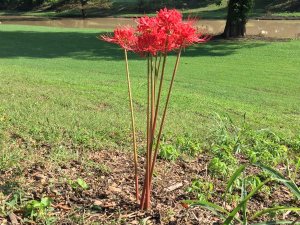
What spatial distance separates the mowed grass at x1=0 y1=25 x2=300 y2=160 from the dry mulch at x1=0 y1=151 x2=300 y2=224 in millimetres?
709

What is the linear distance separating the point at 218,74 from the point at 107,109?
7.49 meters

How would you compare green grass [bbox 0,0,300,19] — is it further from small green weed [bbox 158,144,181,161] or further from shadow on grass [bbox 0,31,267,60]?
small green weed [bbox 158,144,181,161]

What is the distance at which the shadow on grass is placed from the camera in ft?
59.8

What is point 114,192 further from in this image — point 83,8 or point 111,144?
point 83,8

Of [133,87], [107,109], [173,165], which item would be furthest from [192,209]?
[133,87]

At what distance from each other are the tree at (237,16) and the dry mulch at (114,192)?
734 inches

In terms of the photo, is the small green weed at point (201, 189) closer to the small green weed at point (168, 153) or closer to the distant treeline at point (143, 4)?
the small green weed at point (168, 153)

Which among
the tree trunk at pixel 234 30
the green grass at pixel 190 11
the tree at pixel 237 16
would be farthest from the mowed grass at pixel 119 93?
the green grass at pixel 190 11

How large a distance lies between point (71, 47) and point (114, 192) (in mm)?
17375

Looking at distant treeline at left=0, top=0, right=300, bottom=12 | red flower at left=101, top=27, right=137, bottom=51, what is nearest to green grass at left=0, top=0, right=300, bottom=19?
distant treeline at left=0, top=0, right=300, bottom=12

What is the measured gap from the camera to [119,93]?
9.32 m

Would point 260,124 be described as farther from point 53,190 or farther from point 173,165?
point 53,190

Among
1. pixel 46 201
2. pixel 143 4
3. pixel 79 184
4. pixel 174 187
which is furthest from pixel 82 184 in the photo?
pixel 143 4

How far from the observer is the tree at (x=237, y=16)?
22.4m
